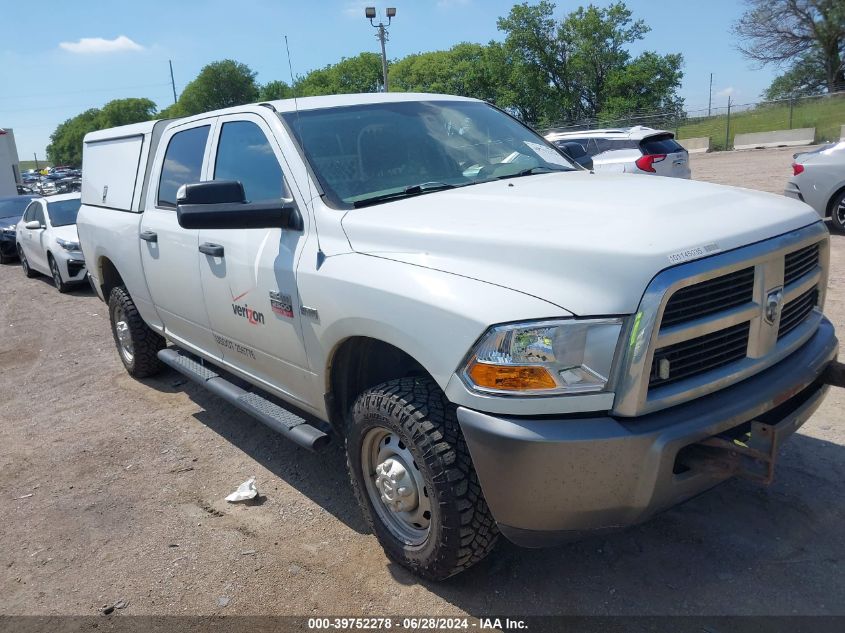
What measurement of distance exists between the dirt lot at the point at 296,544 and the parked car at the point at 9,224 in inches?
516

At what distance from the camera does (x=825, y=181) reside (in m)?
9.78

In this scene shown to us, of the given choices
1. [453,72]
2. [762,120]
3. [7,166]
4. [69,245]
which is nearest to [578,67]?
[453,72]

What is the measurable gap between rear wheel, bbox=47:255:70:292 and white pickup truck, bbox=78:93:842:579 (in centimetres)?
885

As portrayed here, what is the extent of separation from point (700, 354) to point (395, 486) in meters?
1.34

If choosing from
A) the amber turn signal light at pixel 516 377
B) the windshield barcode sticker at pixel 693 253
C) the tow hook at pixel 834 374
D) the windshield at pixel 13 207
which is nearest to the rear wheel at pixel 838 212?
the tow hook at pixel 834 374

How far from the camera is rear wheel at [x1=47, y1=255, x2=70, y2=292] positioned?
12.0m

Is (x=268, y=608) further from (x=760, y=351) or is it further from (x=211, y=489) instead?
(x=760, y=351)

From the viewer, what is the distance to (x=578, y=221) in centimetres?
280

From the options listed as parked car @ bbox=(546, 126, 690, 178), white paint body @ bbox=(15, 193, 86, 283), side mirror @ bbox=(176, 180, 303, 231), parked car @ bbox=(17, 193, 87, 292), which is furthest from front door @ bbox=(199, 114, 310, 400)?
parked car @ bbox=(546, 126, 690, 178)

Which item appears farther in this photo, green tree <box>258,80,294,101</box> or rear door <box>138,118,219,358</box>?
green tree <box>258,80,294,101</box>

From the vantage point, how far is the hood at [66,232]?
1203 cm

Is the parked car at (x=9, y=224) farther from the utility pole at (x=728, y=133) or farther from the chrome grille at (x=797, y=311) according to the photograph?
the utility pole at (x=728, y=133)

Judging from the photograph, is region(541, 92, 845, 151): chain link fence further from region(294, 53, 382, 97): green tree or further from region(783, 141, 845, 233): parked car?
region(294, 53, 382, 97): green tree

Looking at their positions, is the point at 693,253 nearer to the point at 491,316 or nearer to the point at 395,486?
the point at 491,316
